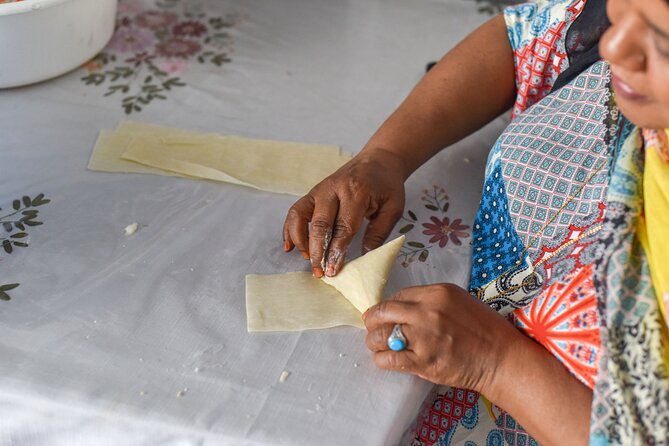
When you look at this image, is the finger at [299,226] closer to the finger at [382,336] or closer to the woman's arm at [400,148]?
the woman's arm at [400,148]

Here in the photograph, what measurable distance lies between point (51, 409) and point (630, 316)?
1.73 ft

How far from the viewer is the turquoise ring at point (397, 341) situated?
709mm

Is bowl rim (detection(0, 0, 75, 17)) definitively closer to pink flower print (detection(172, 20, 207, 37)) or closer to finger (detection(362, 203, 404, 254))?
pink flower print (detection(172, 20, 207, 37))

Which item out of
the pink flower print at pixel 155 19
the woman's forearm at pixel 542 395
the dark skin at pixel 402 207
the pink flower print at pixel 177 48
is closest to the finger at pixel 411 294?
the dark skin at pixel 402 207

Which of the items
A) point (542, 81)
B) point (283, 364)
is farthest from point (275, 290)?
point (542, 81)

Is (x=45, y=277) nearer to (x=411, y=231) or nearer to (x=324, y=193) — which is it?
(x=324, y=193)

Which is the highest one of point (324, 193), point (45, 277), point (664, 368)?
point (664, 368)

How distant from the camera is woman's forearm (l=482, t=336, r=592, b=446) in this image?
66 centimetres

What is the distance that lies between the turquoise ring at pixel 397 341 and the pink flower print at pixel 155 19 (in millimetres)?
840

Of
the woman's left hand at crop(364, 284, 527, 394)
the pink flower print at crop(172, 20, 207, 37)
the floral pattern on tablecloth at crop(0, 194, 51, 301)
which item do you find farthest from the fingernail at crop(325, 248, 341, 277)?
the pink flower print at crop(172, 20, 207, 37)

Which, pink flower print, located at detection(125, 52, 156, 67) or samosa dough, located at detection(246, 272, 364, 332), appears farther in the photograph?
pink flower print, located at detection(125, 52, 156, 67)

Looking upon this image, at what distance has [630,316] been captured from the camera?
637mm

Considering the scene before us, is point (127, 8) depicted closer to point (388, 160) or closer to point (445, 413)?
point (388, 160)

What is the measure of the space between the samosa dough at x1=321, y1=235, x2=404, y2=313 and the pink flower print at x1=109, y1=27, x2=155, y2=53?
0.65m
